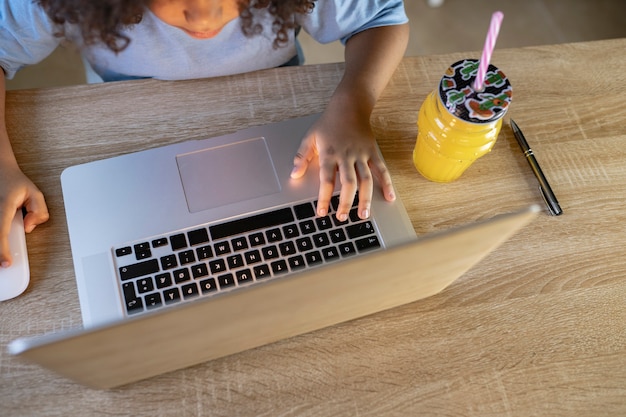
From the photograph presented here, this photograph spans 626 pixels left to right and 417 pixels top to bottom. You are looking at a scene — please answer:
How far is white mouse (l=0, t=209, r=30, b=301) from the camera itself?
21.5 inches

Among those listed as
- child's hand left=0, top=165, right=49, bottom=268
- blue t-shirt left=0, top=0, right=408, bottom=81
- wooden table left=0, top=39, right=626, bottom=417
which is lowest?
wooden table left=0, top=39, right=626, bottom=417

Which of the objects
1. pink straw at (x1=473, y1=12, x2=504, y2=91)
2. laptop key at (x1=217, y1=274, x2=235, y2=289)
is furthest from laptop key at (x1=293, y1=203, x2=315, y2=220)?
pink straw at (x1=473, y1=12, x2=504, y2=91)

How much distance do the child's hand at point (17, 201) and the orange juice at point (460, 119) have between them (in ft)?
1.55

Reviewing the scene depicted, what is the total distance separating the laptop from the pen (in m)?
0.20

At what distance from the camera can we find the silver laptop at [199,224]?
1.80 feet

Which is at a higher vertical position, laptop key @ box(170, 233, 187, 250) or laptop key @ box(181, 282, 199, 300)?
laptop key @ box(170, 233, 187, 250)

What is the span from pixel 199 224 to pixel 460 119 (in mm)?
320

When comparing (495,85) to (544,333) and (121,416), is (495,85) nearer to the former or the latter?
(544,333)

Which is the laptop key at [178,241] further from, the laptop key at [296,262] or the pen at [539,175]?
the pen at [539,175]

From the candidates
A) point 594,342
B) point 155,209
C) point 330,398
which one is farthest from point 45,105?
point 594,342

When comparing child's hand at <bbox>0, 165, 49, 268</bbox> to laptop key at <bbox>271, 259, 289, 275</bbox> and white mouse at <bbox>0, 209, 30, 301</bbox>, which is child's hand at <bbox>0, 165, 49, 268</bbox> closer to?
white mouse at <bbox>0, 209, 30, 301</bbox>

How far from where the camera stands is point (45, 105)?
66 cm

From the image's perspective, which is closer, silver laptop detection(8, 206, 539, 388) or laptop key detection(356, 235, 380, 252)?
silver laptop detection(8, 206, 539, 388)

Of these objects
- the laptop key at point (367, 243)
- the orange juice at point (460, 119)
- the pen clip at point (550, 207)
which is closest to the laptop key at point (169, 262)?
the laptop key at point (367, 243)
